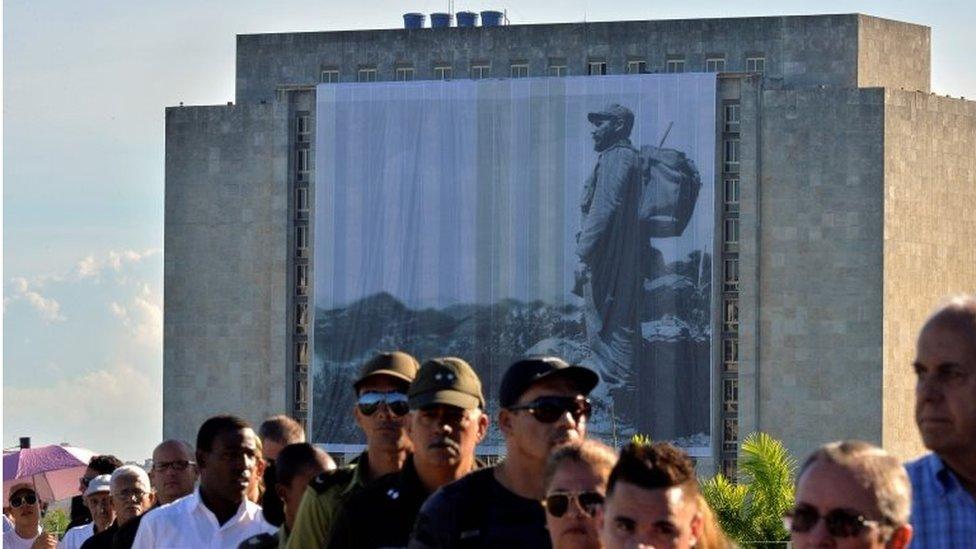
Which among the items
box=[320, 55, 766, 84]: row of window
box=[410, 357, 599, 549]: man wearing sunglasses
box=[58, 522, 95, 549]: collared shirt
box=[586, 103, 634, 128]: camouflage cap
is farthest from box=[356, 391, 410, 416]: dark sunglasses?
box=[320, 55, 766, 84]: row of window

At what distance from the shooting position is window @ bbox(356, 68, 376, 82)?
220ft

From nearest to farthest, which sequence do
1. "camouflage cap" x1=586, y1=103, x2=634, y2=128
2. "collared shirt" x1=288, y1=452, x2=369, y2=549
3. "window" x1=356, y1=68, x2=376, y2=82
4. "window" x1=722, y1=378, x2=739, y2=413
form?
"collared shirt" x1=288, y1=452, x2=369, y2=549
"camouflage cap" x1=586, y1=103, x2=634, y2=128
"window" x1=722, y1=378, x2=739, y2=413
"window" x1=356, y1=68, x2=376, y2=82

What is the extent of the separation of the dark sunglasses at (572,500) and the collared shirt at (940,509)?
76 cm

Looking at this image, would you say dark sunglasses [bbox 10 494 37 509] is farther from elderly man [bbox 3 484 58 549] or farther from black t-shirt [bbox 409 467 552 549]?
black t-shirt [bbox 409 467 552 549]

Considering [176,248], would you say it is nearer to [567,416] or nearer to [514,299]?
[514,299]

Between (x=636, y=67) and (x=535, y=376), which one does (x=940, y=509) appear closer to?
(x=535, y=376)

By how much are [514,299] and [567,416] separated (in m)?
58.4

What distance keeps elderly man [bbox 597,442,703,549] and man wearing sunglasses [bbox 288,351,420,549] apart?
178 cm

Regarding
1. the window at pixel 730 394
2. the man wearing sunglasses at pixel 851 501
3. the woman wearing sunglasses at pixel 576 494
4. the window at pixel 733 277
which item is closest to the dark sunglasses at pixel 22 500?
the woman wearing sunglasses at pixel 576 494

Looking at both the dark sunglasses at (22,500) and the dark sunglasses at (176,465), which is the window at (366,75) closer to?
the dark sunglasses at (22,500)

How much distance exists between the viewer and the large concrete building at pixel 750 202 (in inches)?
2509

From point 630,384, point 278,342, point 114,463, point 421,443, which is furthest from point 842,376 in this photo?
point 421,443

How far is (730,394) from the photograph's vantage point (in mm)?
64938

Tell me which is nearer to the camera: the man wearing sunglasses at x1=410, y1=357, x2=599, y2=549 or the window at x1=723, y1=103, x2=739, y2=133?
the man wearing sunglasses at x1=410, y1=357, x2=599, y2=549
